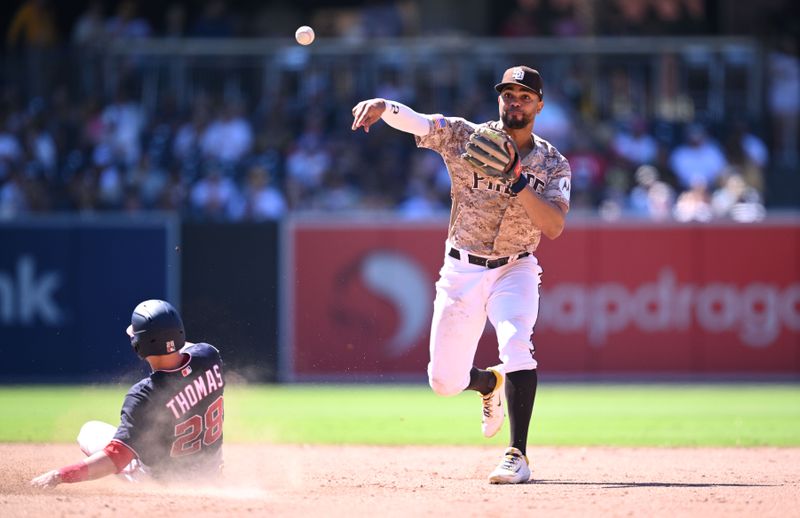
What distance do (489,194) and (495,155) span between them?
0.60 meters

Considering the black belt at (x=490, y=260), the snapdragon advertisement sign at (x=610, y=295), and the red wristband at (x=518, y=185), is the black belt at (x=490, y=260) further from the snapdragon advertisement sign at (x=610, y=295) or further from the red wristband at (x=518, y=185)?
the snapdragon advertisement sign at (x=610, y=295)

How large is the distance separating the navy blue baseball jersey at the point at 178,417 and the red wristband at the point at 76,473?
226 mm

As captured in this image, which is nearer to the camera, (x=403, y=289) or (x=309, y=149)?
(x=403, y=289)

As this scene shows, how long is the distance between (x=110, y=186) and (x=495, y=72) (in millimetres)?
A: 5519

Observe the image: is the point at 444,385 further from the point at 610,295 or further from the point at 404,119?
the point at 610,295

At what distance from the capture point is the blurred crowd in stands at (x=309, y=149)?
1590 centimetres

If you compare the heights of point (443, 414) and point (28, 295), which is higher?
point (28, 295)

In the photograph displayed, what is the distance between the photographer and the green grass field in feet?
32.7

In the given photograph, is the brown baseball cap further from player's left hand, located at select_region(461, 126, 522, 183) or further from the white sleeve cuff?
the white sleeve cuff

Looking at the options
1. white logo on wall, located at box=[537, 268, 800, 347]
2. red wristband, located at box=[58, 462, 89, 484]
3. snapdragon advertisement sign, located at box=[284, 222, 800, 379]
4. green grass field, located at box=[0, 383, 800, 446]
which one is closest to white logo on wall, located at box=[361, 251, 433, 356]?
snapdragon advertisement sign, located at box=[284, 222, 800, 379]

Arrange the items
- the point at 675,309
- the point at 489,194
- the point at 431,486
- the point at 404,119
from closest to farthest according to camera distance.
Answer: the point at 431,486, the point at 404,119, the point at 489,194, the point at 675,309

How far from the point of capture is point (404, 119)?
7.23 metres

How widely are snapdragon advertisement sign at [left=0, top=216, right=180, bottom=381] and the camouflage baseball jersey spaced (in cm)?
761

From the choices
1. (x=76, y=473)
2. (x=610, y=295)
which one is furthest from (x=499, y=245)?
(x=610, y=295)
